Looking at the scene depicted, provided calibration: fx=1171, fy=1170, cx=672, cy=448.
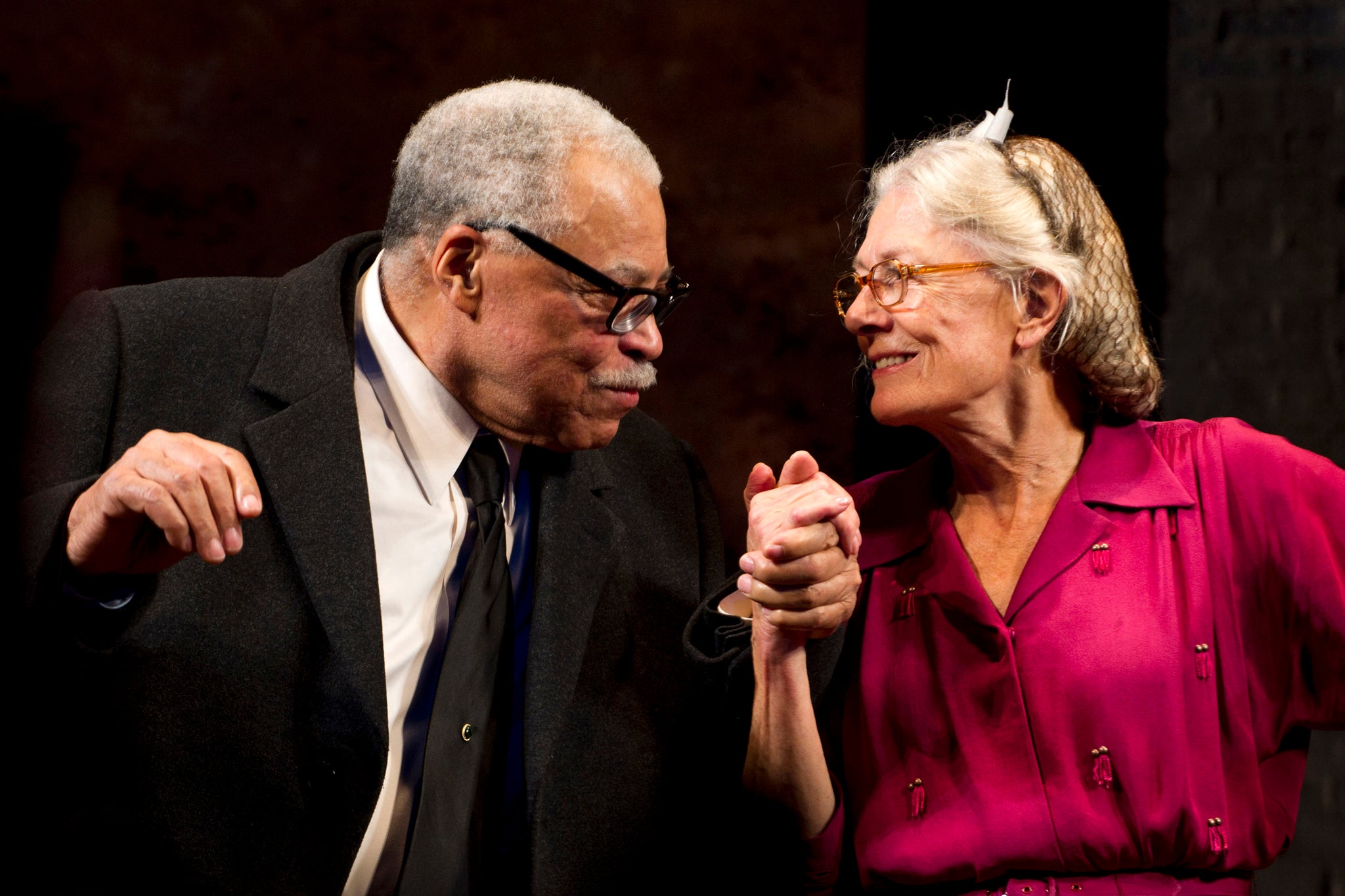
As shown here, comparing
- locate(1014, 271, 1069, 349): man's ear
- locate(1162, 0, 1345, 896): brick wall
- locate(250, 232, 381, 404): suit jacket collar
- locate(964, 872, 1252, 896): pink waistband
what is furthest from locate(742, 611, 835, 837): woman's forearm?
locate(1162, 0, 1345, 896): brick wall

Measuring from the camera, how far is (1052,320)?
1.86 meters

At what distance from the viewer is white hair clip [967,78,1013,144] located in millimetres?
1965

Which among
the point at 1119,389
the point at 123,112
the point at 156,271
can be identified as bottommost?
the point at 1119,389

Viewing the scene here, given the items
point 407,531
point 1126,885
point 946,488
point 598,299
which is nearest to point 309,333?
point 407,531

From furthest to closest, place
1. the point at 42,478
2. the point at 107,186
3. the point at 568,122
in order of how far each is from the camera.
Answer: the point at 107,186, the point at 568,122, the point at 42,478

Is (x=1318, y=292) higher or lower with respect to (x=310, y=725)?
higher

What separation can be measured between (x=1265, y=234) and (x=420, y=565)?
1788mm

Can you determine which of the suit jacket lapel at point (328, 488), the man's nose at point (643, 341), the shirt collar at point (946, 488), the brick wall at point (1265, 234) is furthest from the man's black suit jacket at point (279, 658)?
the brick wall at point (1265, 234)

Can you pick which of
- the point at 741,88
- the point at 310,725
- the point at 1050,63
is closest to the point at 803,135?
the point at 741,88

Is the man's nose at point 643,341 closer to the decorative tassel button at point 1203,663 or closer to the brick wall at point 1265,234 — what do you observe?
the decorative tassel button at point 1203,663

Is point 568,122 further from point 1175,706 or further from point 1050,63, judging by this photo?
point 1175,706

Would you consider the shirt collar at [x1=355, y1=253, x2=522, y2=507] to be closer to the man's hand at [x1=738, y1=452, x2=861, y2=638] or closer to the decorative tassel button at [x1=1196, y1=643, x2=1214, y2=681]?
the man's hand at [x1=738, y1=452, x2=861, y2=638]

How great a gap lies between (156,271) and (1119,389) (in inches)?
67.5

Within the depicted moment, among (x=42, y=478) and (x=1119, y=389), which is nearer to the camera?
(x=42, y=478)
